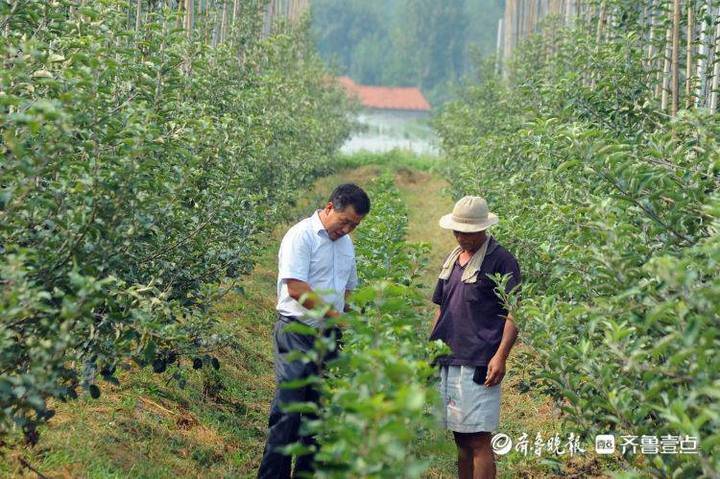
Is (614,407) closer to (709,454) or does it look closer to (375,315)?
(709,454)

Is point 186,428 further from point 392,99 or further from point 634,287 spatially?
point 392,99

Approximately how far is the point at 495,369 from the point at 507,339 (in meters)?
0.17

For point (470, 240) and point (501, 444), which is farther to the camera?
point (501, 444)

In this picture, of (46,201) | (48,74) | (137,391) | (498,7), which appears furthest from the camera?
(498,7)

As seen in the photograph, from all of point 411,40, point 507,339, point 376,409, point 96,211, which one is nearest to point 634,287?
point 376,409

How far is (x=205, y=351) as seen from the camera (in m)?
5.68

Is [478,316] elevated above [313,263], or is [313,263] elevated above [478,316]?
[313,263]

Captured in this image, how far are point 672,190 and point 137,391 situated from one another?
4.18m

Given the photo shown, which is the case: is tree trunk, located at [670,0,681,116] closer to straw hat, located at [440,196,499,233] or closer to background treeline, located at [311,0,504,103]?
straw hat, located at [440,196,499,233]

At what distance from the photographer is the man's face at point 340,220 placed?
5473 mm

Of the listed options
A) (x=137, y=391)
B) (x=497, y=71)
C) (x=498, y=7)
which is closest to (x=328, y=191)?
(x=497, y=71)

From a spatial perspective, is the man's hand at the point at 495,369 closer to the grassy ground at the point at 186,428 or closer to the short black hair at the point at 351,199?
the grassy ground at the point at 186,428

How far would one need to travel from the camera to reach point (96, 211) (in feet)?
14.2

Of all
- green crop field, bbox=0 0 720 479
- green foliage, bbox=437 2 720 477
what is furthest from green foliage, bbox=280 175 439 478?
green foliage, bbox=437 2 720 477
